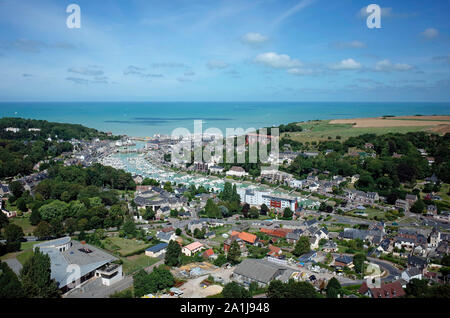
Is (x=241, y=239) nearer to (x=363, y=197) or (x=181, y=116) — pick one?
(x=363, y=197)

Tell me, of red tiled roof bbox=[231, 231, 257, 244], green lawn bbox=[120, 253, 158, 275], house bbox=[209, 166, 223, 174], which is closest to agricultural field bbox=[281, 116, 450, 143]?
house bbox=[209, 166, 223, 174]

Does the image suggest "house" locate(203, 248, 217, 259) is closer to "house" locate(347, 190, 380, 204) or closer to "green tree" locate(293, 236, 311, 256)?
"green tree" locate(293, 236, 311, 256)

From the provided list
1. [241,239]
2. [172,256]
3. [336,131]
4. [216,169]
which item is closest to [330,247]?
[241,239]

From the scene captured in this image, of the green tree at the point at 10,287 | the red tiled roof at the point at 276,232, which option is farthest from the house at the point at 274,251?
the green tree at the point at 10,287

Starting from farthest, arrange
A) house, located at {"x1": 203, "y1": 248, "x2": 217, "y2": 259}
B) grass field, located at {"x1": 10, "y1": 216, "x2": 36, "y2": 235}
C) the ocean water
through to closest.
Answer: the ocean water, grass field, located at {"x1": 10, "y1": 216, "x2": 36, "y2": 235}, house, located at {"x1": 203, "y1": 248, "x2": 217, "y2": 259}

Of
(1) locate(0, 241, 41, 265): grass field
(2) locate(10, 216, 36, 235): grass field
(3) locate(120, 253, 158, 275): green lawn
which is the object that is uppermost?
(2) locate(10, 216, 36, 235): grass field

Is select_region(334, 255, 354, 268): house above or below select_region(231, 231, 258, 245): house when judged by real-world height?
below
